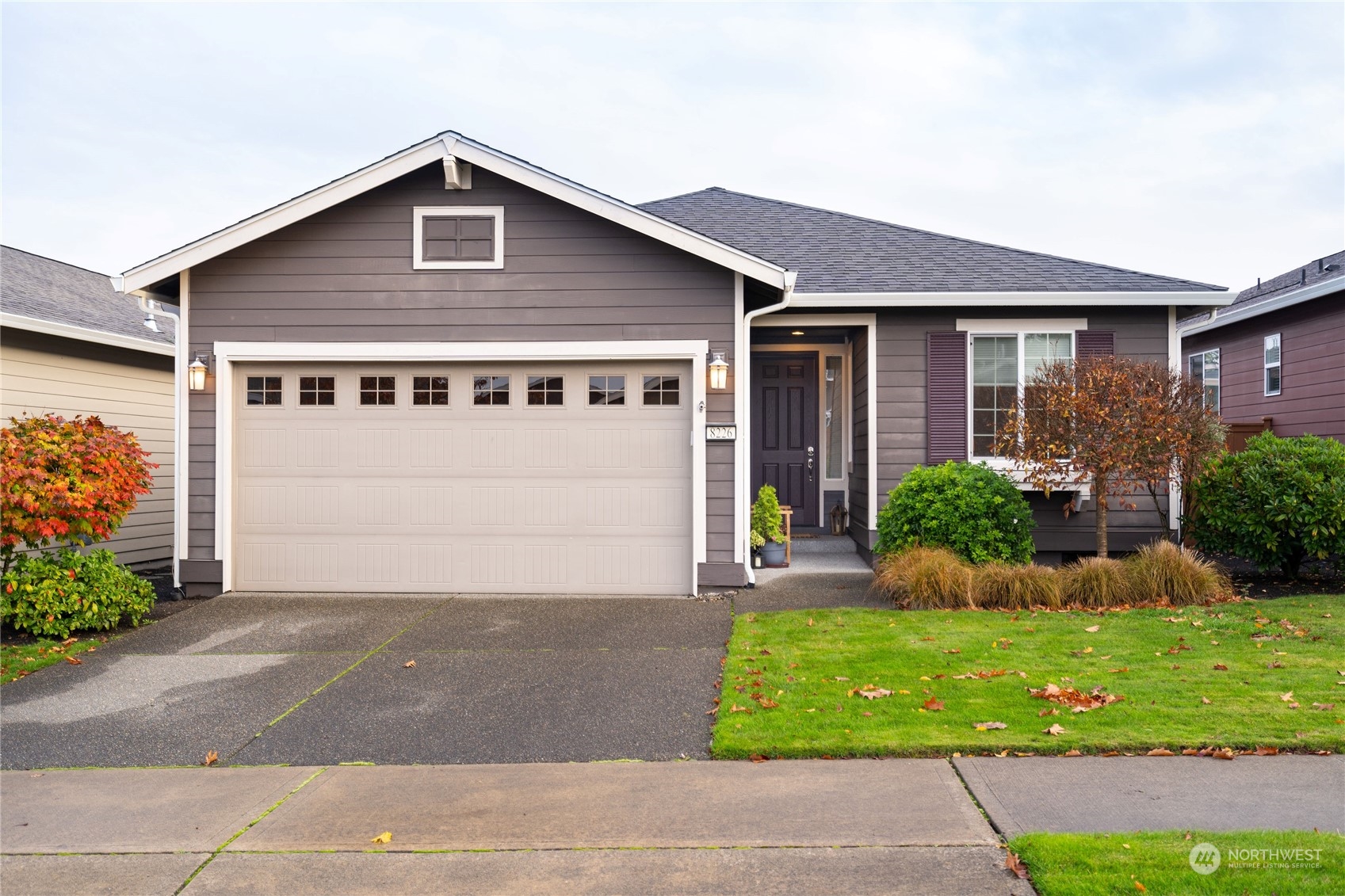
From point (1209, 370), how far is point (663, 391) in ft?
39.5

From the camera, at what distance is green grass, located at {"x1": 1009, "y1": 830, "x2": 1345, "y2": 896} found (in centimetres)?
278

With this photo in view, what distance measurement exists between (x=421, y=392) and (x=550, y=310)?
1.55 metres

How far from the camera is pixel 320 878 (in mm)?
3039

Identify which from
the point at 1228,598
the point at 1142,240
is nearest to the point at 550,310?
the point at 1228,598

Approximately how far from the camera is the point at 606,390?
28.1 feet

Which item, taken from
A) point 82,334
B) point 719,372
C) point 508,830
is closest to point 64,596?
point 82,334

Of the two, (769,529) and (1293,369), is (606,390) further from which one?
(1293,369)

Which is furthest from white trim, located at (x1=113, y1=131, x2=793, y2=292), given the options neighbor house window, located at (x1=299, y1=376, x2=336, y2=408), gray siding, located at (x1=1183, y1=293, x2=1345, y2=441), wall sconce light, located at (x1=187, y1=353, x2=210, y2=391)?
gray siding, located at (x1=1183, y1=293, x2=1345, y2=441)

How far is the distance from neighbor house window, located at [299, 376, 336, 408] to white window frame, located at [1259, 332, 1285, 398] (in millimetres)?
13327

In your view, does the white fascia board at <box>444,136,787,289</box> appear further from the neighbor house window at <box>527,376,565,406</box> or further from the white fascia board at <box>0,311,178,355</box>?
the white fascia board at <box>0,311,178,355</box>

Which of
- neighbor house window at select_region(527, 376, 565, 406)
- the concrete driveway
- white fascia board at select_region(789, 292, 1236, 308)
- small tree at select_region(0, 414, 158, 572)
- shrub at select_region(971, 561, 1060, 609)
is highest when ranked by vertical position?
white fascia board at select_region(789, 292, 1236, 308)

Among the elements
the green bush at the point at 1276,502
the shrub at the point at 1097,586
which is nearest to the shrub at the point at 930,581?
the shrub at the point at 1097,586

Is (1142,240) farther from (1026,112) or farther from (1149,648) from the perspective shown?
(1149,648)

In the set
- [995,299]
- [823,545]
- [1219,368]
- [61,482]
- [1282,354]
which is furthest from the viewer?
[1219,368]
